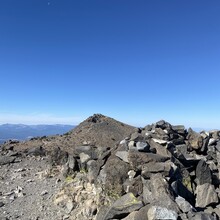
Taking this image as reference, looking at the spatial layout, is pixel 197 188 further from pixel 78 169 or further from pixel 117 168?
pixel 78 169

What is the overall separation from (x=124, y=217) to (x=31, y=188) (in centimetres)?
897

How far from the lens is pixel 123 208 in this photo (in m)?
13.7

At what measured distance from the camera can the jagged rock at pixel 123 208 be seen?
13.6 metres

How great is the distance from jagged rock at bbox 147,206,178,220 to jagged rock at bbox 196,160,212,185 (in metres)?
6.99

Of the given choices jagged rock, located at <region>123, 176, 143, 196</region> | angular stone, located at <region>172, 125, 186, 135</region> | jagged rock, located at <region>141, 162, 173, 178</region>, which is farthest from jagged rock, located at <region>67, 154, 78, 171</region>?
angular stone, located at <region>172, 125, 186, 135</region>

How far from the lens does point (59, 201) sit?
56.7ft

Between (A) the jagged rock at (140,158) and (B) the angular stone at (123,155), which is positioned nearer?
(A) the jagged rock at (140,158)

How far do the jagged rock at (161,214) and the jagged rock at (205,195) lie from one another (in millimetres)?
5267

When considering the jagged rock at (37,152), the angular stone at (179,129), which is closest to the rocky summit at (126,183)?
the angular stone at (179,129)

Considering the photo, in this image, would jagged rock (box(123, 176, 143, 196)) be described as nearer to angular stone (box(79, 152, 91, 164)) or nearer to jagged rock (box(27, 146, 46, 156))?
angular stone (box(79, 152, 91, 164))

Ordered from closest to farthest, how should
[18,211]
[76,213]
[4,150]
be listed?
[76,213], [18,211], [4,150]

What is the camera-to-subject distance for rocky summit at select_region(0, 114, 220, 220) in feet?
45.5

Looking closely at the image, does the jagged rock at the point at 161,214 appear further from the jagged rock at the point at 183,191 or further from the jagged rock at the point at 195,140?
the jagged rock at the point at 195,140

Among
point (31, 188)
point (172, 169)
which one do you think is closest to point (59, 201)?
point (31, 188)
